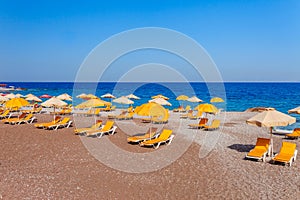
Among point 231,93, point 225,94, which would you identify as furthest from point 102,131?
point 231,93

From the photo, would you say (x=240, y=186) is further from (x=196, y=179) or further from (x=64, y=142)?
(x=64, y=142)

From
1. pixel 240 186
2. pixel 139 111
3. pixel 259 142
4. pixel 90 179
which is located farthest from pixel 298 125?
pixel 90 179

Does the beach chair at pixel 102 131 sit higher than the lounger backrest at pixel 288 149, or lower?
lower

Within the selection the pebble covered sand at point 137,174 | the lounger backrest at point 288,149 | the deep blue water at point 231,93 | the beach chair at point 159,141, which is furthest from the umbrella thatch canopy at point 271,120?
the deep blue water at point 231,93

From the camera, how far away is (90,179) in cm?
709

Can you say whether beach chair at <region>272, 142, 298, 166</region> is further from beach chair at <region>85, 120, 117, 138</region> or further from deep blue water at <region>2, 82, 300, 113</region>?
deep blue water at <region>2, 82, 300, 113</region>

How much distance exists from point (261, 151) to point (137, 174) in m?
4.65

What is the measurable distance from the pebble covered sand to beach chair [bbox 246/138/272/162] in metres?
0.24

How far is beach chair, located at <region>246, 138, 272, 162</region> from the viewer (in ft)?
30.1

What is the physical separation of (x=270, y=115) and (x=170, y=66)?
188 inches

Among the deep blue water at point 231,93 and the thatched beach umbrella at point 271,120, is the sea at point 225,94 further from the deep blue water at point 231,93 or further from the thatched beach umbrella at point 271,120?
the thatched beach umbrella at point 271,120

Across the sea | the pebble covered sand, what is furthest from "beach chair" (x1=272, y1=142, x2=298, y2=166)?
the sea

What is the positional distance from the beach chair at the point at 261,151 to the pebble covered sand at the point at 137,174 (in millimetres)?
235

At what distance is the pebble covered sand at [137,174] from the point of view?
6.29 meters
